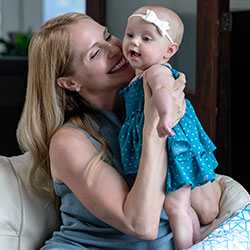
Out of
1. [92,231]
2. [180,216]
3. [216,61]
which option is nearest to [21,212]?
[92,231]

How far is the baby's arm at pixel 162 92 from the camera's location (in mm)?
1333

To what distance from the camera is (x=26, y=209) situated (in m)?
1.80

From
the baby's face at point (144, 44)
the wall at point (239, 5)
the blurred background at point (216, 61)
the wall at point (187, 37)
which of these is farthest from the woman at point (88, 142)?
the wall at point (239, 5)

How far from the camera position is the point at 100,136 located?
171 cm

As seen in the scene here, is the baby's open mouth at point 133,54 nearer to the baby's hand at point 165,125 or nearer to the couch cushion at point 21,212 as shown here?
the baby's hand at point 165,125

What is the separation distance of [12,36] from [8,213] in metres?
5.81

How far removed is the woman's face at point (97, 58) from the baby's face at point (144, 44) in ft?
0.41

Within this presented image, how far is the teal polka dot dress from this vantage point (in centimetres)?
150

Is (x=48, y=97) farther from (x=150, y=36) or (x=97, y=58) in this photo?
(x=150, y=36)

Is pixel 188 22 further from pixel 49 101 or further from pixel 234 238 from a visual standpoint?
pixel 234 238

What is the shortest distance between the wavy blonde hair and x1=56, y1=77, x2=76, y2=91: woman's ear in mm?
15

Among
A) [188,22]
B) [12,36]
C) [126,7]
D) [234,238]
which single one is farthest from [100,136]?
[12,36]

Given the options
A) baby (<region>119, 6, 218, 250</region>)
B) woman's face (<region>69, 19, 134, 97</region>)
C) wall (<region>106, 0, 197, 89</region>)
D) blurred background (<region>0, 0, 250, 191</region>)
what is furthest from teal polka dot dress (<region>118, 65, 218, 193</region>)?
wall (<region>106, 0, 197, 89</region>)

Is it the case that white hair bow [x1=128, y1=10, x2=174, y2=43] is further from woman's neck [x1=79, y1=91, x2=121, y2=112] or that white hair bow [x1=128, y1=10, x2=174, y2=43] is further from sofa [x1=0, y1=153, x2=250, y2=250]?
sofa [x1=0, y1=153, x2=250, y2=250]
